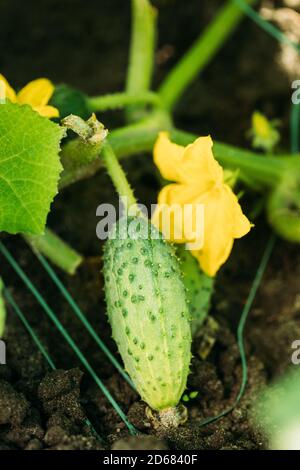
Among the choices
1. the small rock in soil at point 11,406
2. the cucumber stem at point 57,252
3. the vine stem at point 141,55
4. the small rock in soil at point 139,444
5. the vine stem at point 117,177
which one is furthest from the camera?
the vine stem at point 141,55

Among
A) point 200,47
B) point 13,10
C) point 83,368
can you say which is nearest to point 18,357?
point 83,368

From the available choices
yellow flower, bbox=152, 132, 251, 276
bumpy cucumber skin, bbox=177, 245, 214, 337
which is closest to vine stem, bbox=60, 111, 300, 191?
yellow flower, bbox=152, 132, 251, 276

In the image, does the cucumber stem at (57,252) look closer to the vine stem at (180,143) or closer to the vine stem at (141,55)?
the vine stem at (180,143)

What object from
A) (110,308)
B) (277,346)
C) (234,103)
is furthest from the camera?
(234,103)

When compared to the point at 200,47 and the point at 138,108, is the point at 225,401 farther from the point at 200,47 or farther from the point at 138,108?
the point at 200,47

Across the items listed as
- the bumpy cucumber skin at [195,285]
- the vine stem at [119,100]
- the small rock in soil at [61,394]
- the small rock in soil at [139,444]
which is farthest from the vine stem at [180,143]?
the small rock in soil at [139,444]

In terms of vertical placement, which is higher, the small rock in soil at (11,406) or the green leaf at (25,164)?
the green leaf at (25,164)
